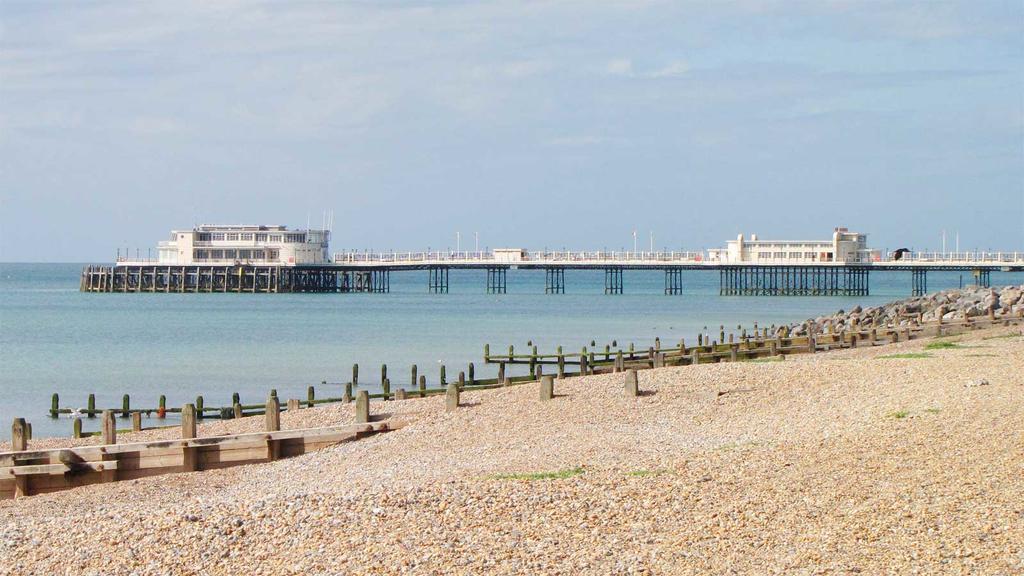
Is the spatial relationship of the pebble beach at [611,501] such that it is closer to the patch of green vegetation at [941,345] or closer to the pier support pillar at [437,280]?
A: the patch of green vegetation at [941,345]

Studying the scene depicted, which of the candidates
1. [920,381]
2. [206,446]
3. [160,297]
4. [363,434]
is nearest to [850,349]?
[920,381]

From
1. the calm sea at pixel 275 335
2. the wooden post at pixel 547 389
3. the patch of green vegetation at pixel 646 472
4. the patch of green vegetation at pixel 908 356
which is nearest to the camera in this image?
the patch of green vegetation at pixel 646 472

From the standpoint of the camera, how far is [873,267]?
101375 millimetres

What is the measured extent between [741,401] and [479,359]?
26200 mm

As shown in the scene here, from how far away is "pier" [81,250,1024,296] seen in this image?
103 meters

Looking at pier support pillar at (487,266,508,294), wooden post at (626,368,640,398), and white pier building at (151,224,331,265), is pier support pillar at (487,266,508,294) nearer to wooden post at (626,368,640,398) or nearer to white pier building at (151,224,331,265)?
white pier building at (151,224,331,265)

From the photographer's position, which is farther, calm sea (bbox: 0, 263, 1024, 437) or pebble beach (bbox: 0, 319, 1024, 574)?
calm sea (bbox: 0, 263, 1024, 437)

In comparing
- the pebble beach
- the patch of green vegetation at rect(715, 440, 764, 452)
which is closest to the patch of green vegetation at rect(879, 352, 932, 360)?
the pebble beach

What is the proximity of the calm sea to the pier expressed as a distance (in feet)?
10.3

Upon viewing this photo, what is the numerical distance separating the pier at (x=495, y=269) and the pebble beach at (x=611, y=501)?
84742 mm

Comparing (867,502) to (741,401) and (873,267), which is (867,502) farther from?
(873,267)

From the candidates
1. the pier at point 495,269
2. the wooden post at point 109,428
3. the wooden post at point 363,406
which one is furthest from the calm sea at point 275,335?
the wooden post at point 363,406

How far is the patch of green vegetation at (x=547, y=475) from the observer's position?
13.0 m

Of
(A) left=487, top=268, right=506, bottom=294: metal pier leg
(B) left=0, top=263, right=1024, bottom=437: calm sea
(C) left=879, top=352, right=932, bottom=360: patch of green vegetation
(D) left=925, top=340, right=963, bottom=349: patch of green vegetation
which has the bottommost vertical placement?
(B) left=0, top=263, right=1024, bottom=437: calm sea
